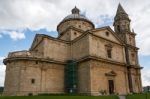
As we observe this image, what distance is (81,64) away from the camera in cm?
2845

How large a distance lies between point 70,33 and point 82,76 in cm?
941

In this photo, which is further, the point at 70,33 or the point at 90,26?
the point at 90,26

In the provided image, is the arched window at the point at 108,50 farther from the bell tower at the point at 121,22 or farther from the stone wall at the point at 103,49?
the bell tower at the point at 121,22

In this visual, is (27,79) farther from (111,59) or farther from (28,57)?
(111,59)

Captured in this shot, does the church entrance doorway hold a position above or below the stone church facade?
below

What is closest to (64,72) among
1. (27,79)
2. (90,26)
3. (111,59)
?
(27,79)

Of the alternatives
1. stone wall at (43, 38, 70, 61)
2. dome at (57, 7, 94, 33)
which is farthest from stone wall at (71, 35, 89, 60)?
dome at (57, 7, 94, 33)

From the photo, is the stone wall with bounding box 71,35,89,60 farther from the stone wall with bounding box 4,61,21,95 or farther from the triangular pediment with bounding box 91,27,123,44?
the stone wall with bounding box 4,61,21,95

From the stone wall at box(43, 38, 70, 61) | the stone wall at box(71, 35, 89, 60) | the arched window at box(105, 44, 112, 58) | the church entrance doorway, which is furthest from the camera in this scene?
the arched window at box(105, 44, 112, 58)

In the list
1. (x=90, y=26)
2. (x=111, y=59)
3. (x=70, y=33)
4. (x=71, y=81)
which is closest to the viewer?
(x=71, y=81)

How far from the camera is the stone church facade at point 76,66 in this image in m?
25.8

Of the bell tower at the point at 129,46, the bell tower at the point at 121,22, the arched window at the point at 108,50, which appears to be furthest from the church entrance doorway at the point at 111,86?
the bell tower at the point at 121,22

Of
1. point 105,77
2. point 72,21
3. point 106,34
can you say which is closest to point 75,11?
point 72,21

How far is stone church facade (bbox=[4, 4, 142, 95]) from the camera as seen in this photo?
25.8 m
